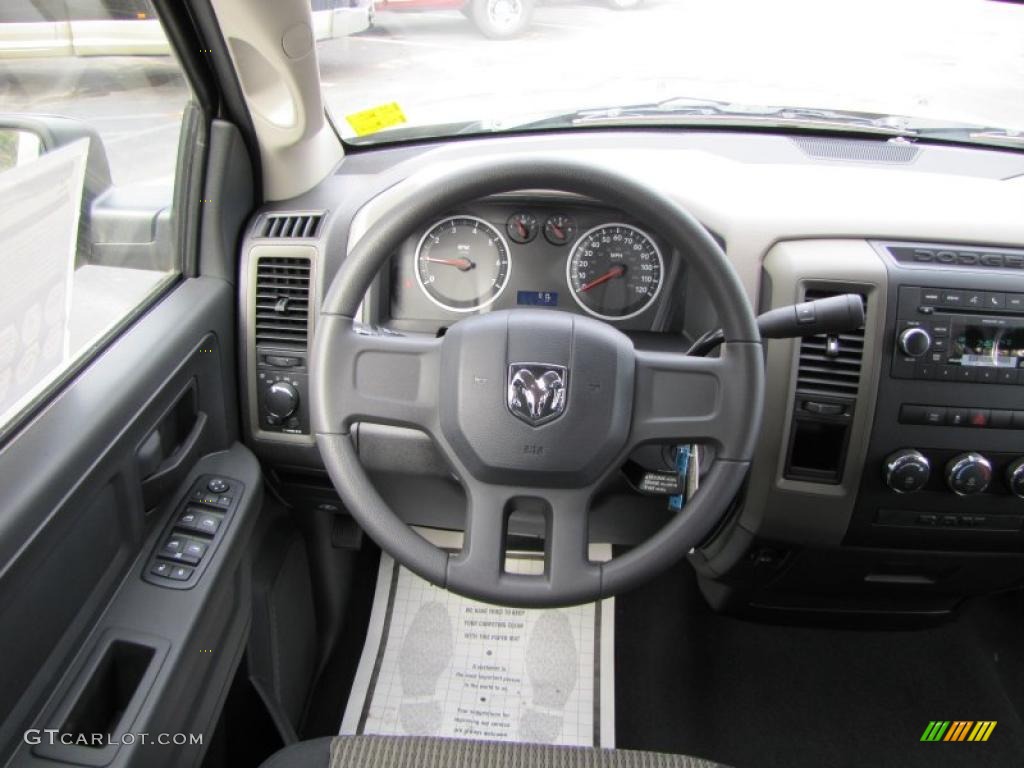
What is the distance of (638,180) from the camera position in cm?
111

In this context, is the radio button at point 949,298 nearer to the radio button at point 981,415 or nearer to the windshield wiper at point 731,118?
the radio button at point 981,415

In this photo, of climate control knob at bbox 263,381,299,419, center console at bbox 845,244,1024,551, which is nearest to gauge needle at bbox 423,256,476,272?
climate control knob at bbox 263,381,299,419

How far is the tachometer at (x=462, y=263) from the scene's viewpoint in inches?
62.4

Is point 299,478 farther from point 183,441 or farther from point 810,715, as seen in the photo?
point 810,715

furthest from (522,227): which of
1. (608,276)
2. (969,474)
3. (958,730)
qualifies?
(958,730)

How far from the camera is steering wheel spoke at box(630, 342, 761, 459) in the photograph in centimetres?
114

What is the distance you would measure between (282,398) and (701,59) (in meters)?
1.23

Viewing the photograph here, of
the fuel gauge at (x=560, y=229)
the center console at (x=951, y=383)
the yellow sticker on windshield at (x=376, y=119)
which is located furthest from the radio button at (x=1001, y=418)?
the yellow sticker on windshield at (x=376, y=119)

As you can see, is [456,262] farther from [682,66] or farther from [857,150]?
[857,150]

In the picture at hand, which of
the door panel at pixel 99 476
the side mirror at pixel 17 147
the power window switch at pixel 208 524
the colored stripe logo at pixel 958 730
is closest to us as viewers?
the door panel at pixel 99 476

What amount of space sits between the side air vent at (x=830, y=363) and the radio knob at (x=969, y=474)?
0.23 m

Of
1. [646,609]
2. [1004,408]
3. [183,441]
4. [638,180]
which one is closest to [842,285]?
[1004,408]

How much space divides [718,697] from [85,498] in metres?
1.52

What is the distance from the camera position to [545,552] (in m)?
1.14
